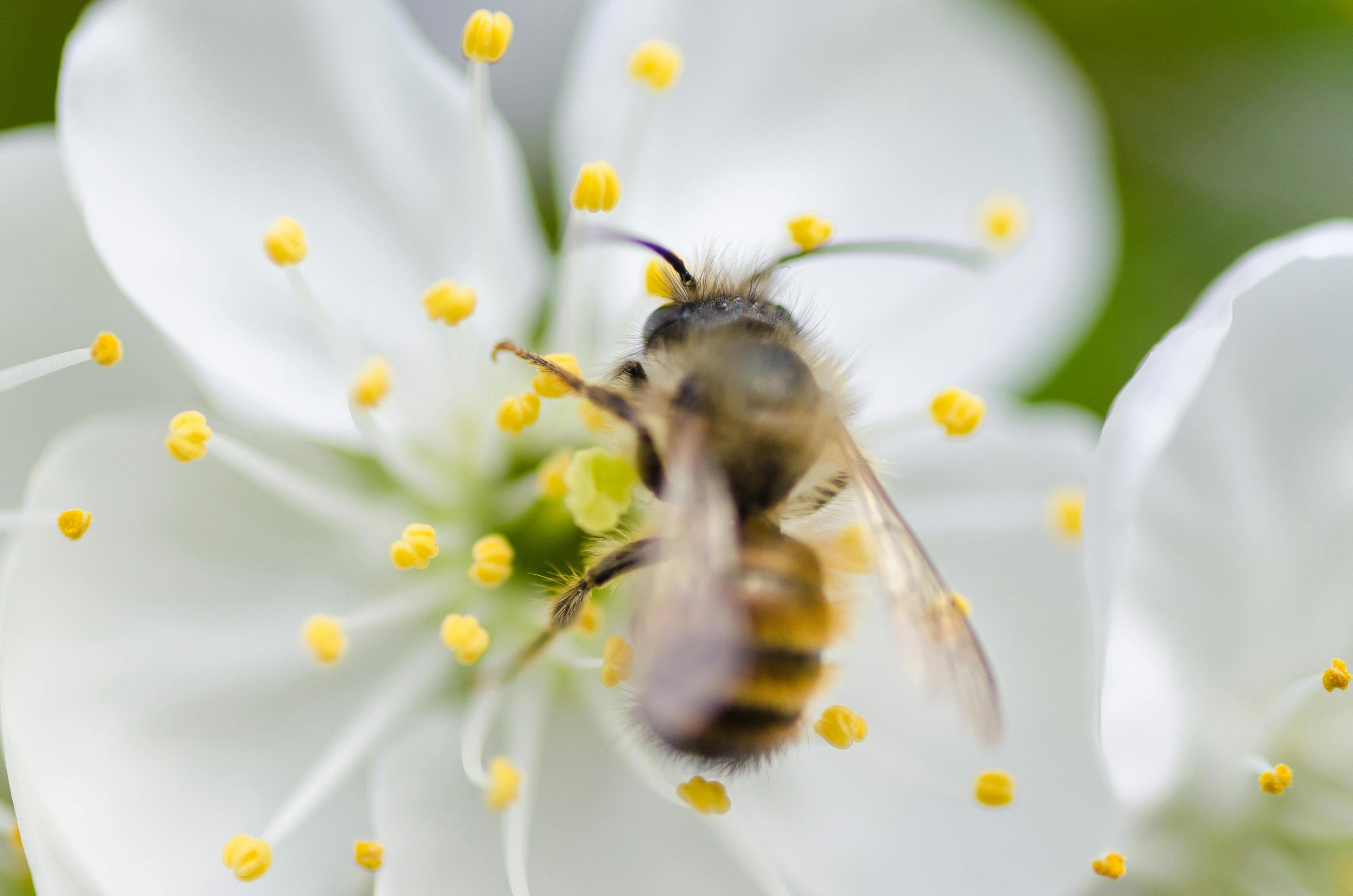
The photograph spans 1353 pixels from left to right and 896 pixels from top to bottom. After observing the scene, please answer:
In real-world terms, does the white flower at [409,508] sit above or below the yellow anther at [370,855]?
above

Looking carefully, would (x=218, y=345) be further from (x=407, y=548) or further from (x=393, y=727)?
(x=393, y=727)

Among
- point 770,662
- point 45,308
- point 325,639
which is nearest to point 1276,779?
point 770,662

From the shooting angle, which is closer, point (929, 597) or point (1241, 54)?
point (929, 597)

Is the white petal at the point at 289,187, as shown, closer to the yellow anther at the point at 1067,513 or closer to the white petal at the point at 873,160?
the white petal at the point at 873,160

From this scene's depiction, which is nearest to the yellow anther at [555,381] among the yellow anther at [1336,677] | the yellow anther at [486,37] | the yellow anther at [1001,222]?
the yellow anther at [486,37]

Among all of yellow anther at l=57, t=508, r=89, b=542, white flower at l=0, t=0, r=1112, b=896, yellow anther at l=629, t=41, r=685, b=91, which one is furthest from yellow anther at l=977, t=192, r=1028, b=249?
yellow anther at l=57, t=508, r=89, b=542

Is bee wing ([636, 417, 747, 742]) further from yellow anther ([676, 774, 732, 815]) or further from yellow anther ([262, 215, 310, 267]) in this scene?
yellow anther ([262, 215, 310, 267])

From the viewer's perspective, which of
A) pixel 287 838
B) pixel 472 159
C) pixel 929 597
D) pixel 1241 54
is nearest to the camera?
pixel 929 597

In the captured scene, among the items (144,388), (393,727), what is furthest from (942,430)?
(144,388)
